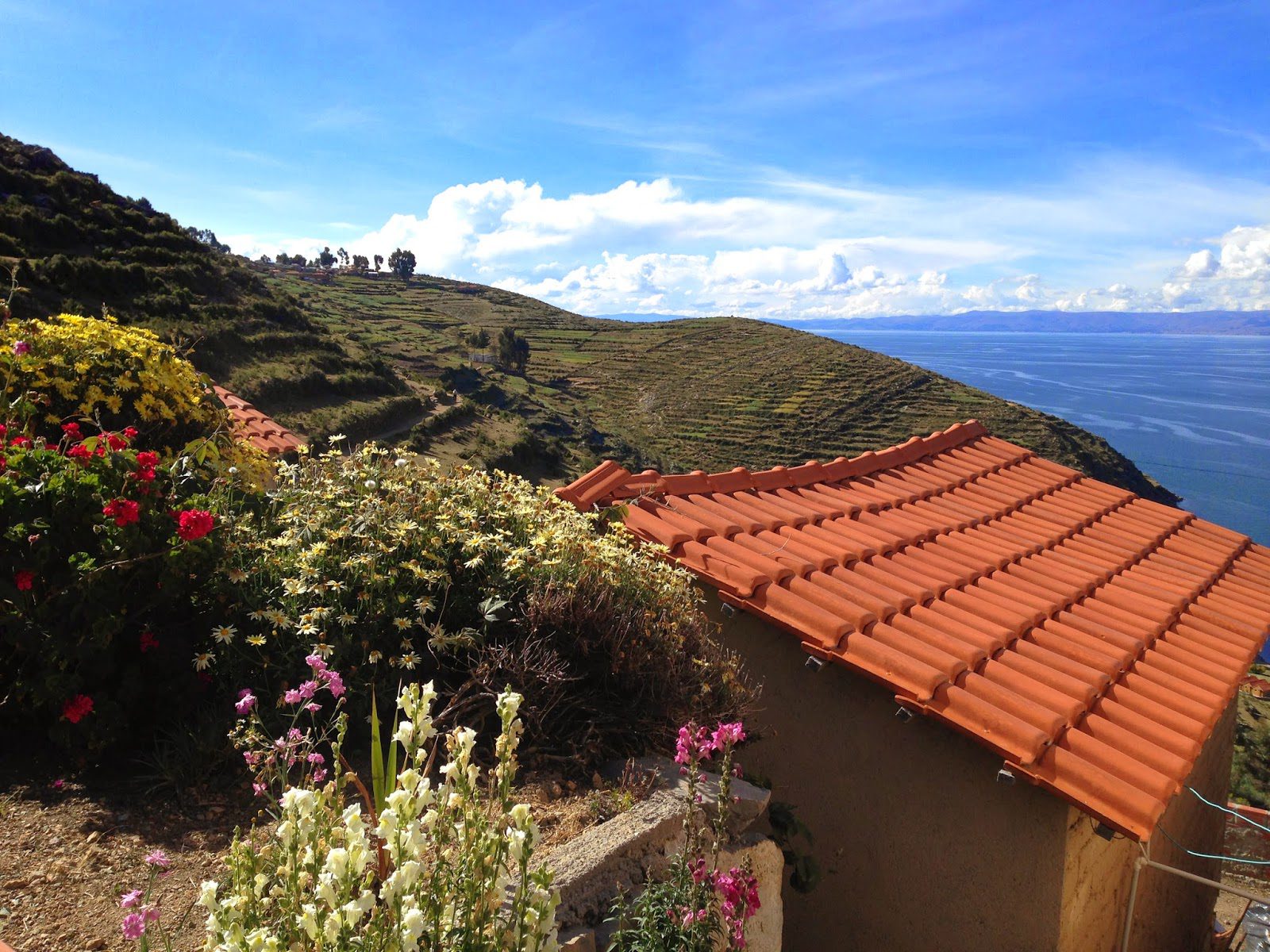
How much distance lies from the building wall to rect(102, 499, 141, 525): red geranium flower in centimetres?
282

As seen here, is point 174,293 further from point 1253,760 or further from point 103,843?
point 1253,760

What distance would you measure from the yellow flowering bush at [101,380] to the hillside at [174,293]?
844 inches

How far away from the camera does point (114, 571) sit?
102 inches

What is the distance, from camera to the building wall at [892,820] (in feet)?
10.9

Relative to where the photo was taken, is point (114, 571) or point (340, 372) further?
point (340, 372)

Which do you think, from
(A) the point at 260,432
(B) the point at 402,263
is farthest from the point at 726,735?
(B) the point at 402,263

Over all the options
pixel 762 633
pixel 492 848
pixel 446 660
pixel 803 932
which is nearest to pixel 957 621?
pixel 762 633

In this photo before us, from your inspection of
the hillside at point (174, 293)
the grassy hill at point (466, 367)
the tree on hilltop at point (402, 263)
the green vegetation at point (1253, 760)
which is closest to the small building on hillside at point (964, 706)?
the grassy hill at point (466, 367)

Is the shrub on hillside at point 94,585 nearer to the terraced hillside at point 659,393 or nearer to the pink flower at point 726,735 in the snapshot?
the pink flower at point 726,735

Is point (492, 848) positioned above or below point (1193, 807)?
above

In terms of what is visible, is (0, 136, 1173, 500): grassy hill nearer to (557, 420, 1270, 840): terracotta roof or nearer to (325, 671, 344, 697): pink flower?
(325, 671, 344, 697): pink flower

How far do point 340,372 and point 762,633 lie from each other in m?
32.5

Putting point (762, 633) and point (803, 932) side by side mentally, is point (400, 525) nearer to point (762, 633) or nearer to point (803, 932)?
point (762, 633)

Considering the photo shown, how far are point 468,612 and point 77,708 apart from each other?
4.56 feet
